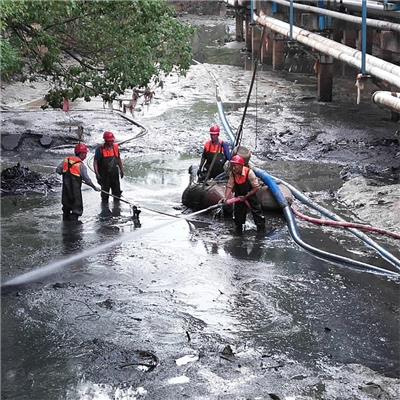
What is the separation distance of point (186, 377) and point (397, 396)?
1846 mm

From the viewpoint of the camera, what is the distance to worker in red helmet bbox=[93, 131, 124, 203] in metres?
12.8

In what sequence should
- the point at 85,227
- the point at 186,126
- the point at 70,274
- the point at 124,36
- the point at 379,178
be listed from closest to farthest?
the point at 70,274, the point at 85,227, the point at 124,36, the point at 379,178, the point at 186,126

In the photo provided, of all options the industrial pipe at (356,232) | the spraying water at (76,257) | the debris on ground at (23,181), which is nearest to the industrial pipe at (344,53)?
the industrial pipe at (356,232)

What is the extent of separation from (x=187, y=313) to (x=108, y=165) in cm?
501

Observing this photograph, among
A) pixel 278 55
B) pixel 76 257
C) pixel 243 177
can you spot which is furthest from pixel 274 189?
pixel 278 55

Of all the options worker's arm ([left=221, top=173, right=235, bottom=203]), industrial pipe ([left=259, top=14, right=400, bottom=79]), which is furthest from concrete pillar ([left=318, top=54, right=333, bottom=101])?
worker's arm ([left=221, top=173, right=235, bottom=203])

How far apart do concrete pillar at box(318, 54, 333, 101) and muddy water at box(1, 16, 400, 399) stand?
372 inches

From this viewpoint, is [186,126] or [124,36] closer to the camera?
[124,36]

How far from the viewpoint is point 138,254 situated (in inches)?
409

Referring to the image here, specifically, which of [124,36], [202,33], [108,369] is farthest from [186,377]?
[202,33]

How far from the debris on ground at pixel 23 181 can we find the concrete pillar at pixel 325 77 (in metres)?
9.86

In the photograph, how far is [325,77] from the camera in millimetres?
21969

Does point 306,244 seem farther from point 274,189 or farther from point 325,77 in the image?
point 325,77

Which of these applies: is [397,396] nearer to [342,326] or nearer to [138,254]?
[342,326]
